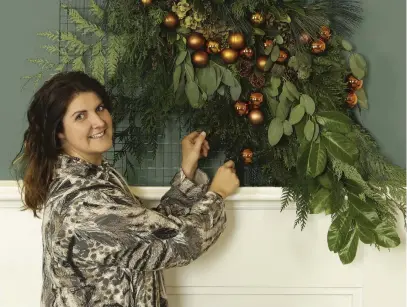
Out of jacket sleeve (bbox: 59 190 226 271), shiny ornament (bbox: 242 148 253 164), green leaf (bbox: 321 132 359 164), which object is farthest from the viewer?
shiny ornament (bbox: 242 148 253 164)

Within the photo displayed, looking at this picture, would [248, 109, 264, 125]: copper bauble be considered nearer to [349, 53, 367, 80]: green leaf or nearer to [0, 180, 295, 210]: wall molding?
[0, 180, 295, 210]: wall molding

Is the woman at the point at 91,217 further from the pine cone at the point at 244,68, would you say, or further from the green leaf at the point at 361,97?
the green leaf at the point at 361,97

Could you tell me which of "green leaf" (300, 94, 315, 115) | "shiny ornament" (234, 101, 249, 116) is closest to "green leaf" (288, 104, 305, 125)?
"green leaf" (300, 94, 315, 115)

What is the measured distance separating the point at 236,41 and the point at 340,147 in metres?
0.37

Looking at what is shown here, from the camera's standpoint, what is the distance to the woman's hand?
161 centimetres

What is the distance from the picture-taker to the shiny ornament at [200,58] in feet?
5.03

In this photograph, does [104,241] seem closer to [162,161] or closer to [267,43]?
[162,161]

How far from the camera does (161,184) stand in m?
1.72

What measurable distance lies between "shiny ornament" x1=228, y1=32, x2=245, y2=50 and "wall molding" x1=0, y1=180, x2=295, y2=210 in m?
0.38

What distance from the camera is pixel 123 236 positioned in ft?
4.35

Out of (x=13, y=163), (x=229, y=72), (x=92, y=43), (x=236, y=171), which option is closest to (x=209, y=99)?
(x=229, y=72)

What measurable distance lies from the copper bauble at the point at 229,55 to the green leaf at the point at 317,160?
299 mm

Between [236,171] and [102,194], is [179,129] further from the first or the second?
[102,194]

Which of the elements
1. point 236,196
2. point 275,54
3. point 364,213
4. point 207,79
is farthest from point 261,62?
point 364,213
